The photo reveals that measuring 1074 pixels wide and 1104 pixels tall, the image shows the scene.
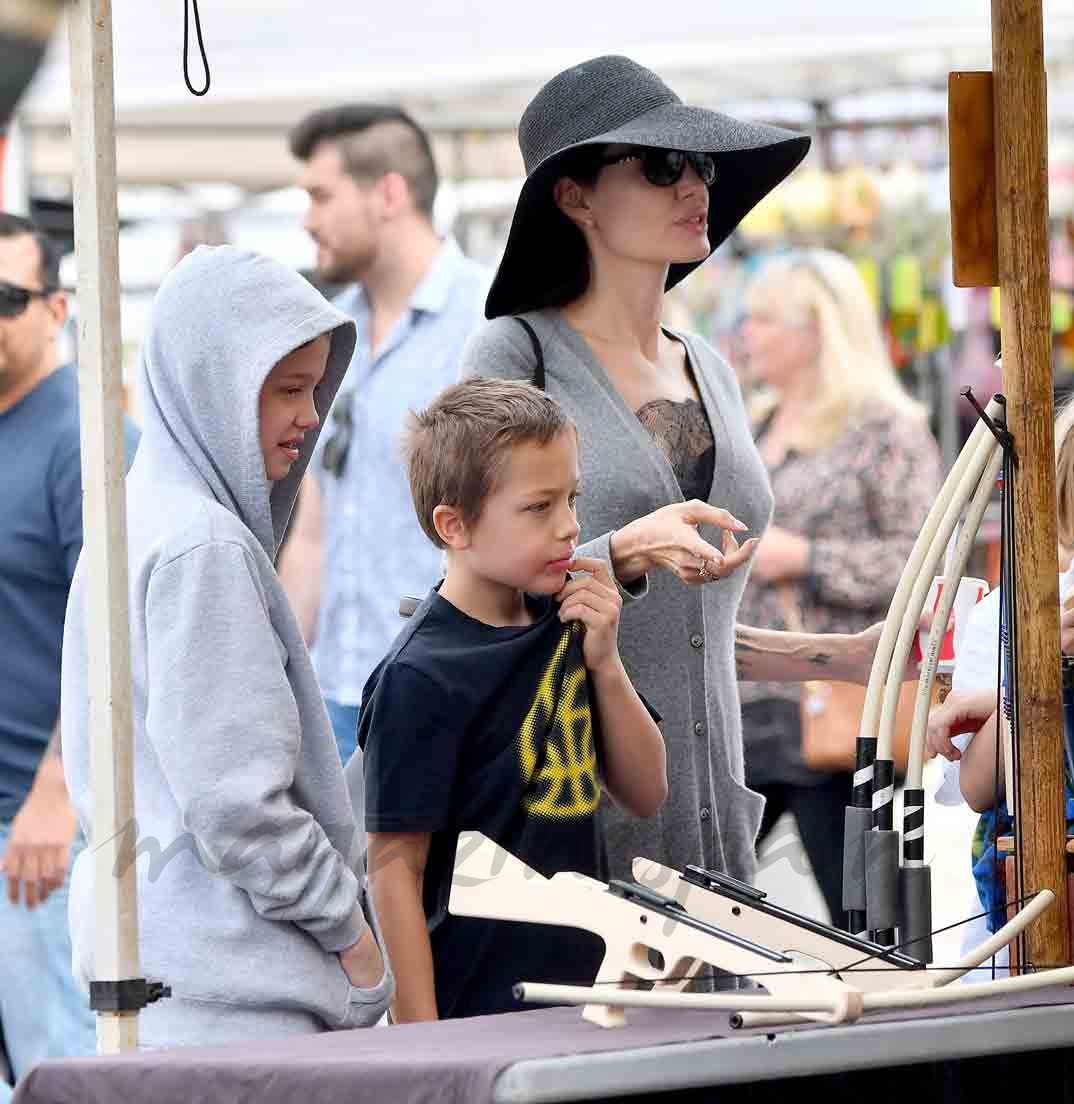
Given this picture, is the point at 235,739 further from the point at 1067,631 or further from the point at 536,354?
the point at 1067,631

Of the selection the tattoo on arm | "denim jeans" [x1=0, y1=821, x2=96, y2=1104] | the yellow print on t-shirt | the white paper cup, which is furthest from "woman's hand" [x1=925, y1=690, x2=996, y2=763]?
"denim jeans" [x1=0, y1=821, x2=96, y2=1104]

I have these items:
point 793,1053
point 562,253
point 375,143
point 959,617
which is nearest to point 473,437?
point 562,253

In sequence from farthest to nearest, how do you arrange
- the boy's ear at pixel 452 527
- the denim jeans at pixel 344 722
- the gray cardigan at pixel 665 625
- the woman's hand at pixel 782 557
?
the woman's hand at pixel 782 557 → the denim jeans at pixel 344 722 → the gray cardigan at pixel 665 625 → the boy's ear at pixel 452 527

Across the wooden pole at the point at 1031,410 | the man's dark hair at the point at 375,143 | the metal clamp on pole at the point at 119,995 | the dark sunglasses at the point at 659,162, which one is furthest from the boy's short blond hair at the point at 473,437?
→ the man's dark hair at the point at 375,143

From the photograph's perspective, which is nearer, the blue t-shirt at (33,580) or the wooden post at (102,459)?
the wooden post at (102,459)

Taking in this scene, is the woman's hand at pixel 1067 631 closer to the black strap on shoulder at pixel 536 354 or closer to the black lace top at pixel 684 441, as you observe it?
the black lace top at pixel 684 441

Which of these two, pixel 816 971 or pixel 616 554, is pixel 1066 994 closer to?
pixel 816 971

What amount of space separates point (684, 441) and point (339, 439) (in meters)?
2.06

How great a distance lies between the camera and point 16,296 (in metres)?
4.43

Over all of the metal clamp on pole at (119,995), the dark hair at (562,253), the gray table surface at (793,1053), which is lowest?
the metal clamp on pole at (119,995)

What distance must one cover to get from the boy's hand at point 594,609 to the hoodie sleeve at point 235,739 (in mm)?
320

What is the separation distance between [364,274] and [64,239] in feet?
5.61

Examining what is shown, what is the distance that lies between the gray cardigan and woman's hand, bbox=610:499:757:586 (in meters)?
0.11

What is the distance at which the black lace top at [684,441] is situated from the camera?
8.86ft
